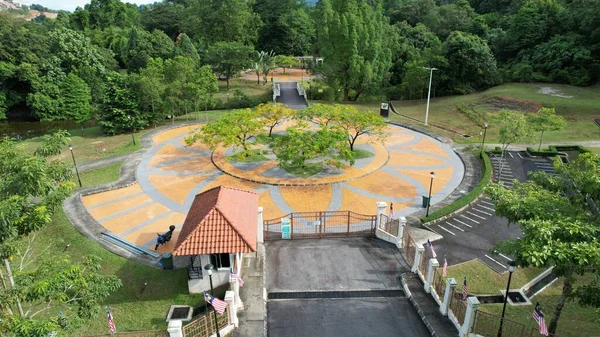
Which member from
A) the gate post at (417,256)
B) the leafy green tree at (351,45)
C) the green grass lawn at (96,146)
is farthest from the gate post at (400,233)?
the leafy green tree at (351,45)

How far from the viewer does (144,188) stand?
2867 centimetres

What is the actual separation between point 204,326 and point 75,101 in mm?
40516

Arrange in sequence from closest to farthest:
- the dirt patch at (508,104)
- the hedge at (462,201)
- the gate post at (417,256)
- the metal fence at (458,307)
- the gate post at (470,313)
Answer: the gate post at (470,313)
the metal fence at (458,307)
the gate post at (417,256)
the hedge at (462,201)
the dirt patch at (508,104)

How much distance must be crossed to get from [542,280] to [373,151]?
1907cm

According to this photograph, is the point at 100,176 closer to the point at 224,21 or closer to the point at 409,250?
the point at 409,250

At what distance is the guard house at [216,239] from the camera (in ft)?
52.7

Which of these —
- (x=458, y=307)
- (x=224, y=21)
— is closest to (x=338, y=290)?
(x=458, y=307)

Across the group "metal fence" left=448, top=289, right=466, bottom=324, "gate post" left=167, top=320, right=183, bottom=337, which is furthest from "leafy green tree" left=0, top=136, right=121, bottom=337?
"metal fence" left=448, top=289, right=466, bottom=324

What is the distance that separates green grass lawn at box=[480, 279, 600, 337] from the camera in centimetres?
1427

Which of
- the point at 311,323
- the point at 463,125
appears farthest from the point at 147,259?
the point at 463,125

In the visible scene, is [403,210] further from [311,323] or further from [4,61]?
[4,61]

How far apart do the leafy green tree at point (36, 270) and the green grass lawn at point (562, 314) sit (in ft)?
45.3

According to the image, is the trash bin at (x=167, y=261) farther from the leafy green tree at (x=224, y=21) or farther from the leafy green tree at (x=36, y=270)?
the leafy green tree at (x=224, y=21)

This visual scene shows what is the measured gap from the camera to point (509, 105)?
45.5 metres
